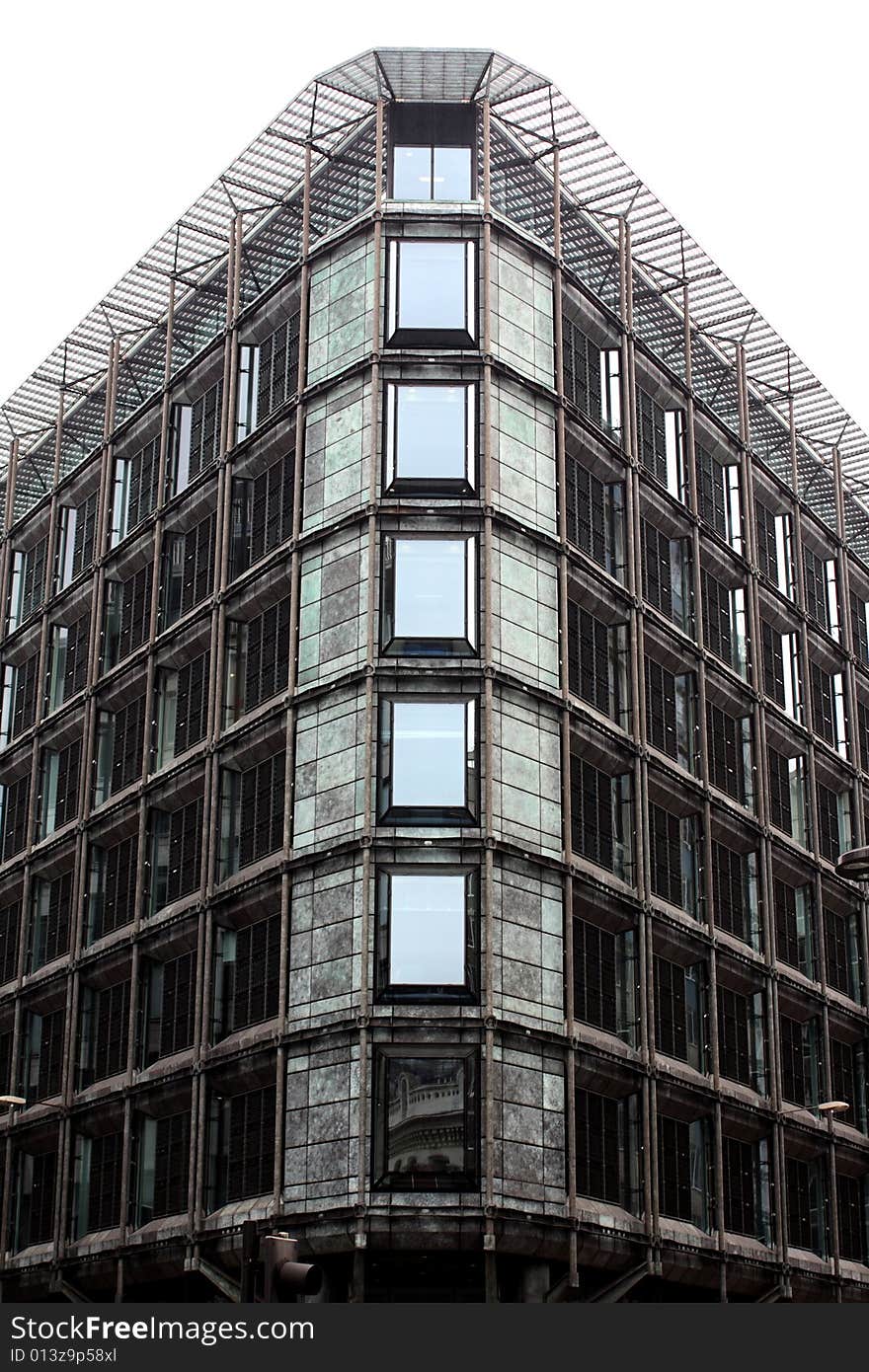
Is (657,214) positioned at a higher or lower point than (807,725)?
higher

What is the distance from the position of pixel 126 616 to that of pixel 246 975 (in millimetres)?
13665

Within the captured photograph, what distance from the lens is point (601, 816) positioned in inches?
1804

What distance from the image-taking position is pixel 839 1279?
50.5 meters

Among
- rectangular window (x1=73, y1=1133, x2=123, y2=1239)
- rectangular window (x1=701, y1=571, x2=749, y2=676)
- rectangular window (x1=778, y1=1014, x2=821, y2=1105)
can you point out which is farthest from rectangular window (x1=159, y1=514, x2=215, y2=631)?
rectangular window (x1=778, y1=1014, x2=821, y2=1105)

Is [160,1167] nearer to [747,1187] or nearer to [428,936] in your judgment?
[428,936]

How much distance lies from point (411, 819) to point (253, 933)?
18.2 feet

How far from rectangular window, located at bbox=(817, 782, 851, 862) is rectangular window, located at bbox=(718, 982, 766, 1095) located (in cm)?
750

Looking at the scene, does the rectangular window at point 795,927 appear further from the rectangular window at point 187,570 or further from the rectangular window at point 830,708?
the rectangular window at point 187,570

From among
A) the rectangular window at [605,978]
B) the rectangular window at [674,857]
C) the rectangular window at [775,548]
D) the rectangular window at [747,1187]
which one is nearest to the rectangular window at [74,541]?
the rectangular window at [674,857]

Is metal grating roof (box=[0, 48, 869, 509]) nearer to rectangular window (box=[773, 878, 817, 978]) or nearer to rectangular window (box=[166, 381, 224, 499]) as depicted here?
rectangular window (box=[166, 381, 224, 499])

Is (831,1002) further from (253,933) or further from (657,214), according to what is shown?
(657,214)

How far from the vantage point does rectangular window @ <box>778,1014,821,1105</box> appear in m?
51.7

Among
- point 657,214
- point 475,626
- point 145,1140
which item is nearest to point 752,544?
point 657,214

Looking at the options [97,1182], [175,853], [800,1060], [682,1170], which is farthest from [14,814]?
[800,1060]
